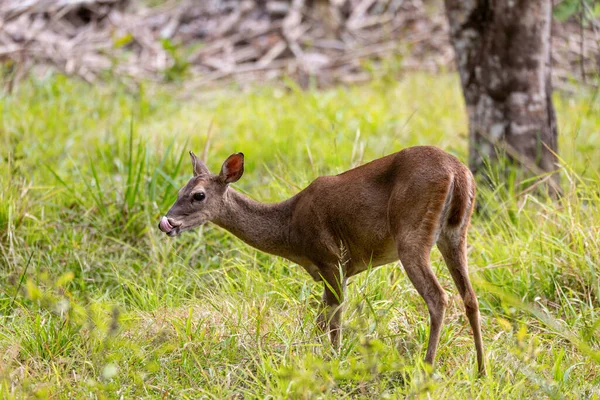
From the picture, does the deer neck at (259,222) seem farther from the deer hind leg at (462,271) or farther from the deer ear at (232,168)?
the deer hind leg at (462,271)

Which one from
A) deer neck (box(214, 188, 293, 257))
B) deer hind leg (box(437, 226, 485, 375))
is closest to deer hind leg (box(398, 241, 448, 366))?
deer hind leg (box(437, 226, 485, 375))

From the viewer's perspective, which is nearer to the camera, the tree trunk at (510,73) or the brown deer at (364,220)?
the brown deer at (364,220)

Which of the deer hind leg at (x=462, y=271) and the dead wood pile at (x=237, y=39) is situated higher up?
the deer hind leg at (x=462, y=271)

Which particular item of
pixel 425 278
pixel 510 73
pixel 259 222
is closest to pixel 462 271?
pixel 425 278

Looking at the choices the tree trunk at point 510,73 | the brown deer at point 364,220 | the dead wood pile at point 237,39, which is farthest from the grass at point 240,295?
the dead wood pile at point 237,39

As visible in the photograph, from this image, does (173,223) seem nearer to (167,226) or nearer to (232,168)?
(167,226)

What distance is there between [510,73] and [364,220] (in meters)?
2.38

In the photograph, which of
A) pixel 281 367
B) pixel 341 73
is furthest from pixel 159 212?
pixel 341 73

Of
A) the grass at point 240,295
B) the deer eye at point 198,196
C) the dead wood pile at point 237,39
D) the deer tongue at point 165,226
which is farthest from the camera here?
the dead wood pile at point 237,39

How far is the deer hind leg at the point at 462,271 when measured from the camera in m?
3.50

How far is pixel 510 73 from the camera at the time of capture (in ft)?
18.1

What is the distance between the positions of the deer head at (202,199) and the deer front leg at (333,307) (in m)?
0.71

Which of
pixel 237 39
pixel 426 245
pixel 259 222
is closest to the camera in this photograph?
pixel 426 245

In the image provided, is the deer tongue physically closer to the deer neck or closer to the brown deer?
the brown deer
